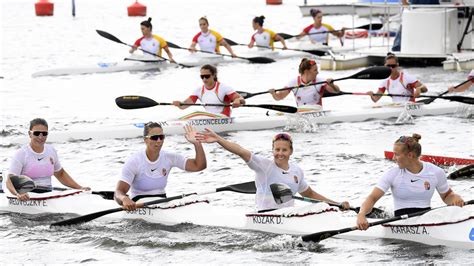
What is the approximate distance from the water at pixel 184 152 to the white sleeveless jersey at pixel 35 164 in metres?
Answer: 0.55

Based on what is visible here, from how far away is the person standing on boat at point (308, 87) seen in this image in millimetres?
19750

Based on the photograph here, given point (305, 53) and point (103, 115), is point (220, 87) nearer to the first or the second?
point (103, 115)

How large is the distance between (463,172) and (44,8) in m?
42.5

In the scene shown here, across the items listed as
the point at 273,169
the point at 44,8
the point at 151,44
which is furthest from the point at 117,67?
the point at 44,8

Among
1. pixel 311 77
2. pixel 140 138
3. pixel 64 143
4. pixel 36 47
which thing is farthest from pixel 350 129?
pixel 36 47

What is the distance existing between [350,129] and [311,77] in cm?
189

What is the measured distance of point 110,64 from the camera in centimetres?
3088

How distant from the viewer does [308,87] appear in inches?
808

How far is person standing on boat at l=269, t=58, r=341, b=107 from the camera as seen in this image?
19.8 metres

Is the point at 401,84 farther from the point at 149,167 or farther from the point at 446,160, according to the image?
the point at 149,167

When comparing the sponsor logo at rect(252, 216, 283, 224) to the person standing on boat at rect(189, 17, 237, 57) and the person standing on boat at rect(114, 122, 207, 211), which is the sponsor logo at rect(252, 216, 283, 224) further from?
the person standing on boat at rect(189, 17, 237, 57)

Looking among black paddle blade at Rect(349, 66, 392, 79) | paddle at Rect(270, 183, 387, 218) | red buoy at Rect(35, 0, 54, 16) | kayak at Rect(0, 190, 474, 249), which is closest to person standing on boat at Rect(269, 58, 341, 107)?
black paddle blade at Rect(349, 66, 392, 79)

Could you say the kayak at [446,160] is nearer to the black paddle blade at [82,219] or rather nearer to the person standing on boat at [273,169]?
the person standing on boat at [273,169]

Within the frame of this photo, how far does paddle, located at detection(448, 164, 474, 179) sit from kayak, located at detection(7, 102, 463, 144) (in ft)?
17.5
